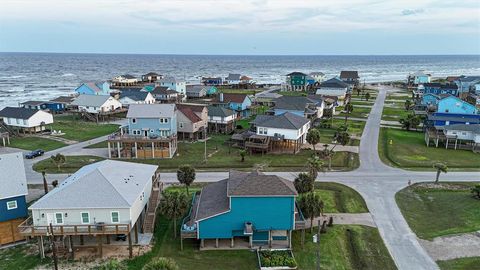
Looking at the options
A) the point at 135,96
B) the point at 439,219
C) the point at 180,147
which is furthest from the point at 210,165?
the point at 135,96

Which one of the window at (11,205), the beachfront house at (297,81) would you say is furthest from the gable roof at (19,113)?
the beachfront house at (297,81)

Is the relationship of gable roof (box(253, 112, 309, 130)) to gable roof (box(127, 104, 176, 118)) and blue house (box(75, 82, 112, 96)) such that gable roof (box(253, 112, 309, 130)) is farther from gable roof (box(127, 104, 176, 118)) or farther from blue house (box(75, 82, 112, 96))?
blue house (box(75, 82, 112, 96))

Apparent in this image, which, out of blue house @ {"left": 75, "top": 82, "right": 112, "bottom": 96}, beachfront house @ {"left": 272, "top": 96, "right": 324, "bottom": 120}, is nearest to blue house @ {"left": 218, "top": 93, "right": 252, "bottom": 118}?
beachfront house @ {"left": 272, "top": 96, "right": 324, "bottom": 120}

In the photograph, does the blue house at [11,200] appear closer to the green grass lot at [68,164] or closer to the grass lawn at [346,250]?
the green grass lot at [68,164]

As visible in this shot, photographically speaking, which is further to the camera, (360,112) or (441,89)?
(441,89)

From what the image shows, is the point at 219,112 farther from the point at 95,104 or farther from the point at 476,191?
Answer: the point at 476,191

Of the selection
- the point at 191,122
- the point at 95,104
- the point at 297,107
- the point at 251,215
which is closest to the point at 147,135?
the point at 191,122

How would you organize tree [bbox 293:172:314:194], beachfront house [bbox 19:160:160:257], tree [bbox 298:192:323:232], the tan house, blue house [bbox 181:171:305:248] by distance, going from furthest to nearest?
the tan house, tree [bbox 293:172:314:194], tree [bbox 298:192:323:232], blue house [bbox 181:171:305:248], beachfront house [bbox 19:160:160:257]

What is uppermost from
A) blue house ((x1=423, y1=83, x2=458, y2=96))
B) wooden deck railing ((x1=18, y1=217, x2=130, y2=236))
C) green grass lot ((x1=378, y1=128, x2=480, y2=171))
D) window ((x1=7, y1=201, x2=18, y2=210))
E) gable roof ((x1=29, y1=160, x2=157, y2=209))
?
blue house ((x1=423, y1=83, x2=458, y2=96))
